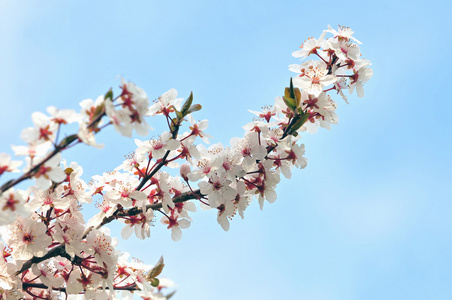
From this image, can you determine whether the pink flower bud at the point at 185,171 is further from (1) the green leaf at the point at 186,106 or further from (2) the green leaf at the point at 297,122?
(2) the green leaf at the point at 297,122

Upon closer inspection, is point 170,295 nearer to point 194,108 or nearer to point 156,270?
point 156,270

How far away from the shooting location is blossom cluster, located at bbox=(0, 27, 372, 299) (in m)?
3.59

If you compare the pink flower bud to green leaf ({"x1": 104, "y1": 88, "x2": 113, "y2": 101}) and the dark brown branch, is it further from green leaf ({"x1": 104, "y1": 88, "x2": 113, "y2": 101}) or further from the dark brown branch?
green leaf ({"x1": 104, "y1": 88, "x2": 113, "y2": 101})

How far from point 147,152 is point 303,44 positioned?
5.44 ft

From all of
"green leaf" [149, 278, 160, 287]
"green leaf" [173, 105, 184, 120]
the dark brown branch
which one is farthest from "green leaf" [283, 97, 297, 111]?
the dark brown branch

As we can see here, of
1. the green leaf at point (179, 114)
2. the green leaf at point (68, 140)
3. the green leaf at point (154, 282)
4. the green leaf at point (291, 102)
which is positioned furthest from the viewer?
the green leaf at point (154, 282)

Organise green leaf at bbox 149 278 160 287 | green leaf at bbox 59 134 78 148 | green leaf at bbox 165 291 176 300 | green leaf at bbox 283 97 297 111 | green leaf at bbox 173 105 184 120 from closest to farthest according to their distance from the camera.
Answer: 1. green leaf at bbox 59 134 78 148
2. green leaf at bbox 283 97 297 111
3. green leaf at bbox 173 105 184 120
4. green leaf at bbox 165 291 176 300
5. green leaf at bbox 149 278 160 287

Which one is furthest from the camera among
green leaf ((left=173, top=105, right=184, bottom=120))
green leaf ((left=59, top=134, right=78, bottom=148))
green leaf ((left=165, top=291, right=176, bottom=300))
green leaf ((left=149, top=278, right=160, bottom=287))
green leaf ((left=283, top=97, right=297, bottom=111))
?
green leaf ((left=149, top=278, right=160, bottom=287))

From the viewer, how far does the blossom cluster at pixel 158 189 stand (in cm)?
359

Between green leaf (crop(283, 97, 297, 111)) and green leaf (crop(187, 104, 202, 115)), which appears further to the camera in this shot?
green leaf (crop(187, 104, 202, 115))

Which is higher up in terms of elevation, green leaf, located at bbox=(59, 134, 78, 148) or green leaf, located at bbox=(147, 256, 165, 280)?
green leaf, located at bbox=(147, 256, 165, 280)

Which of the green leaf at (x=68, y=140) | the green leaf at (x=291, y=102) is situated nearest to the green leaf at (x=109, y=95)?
the green leaf at (x=68, y=140)

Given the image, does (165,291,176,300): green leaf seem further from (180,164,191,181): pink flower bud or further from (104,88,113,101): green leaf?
(104,88,113,101): green leaf

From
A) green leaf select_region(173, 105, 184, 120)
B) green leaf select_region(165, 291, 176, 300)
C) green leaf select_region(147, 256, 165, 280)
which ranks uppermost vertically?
green leaf select_region(173, 105, 184, 120)
